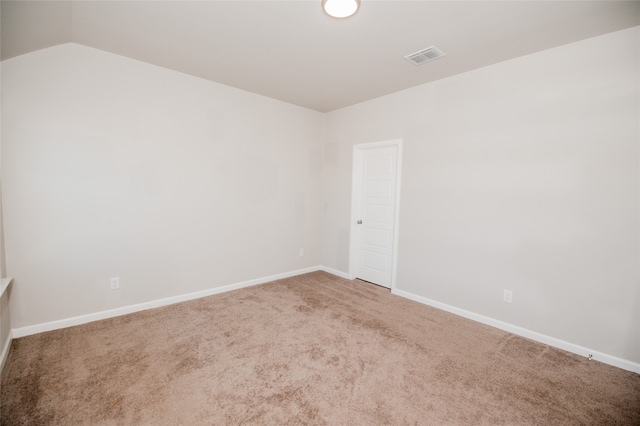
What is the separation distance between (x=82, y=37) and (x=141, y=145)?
1.03m

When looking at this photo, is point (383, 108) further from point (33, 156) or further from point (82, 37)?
point (33, 156)

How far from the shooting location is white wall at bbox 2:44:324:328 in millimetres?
2502

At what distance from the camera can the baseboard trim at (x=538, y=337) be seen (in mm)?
2279

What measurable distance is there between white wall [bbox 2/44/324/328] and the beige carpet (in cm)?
52

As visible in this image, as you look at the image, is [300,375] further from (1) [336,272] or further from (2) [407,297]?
(1) [336,272]

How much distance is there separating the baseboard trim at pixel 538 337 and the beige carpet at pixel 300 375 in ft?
0.28

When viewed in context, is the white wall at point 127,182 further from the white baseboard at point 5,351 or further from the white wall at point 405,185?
the white baseboard at point 5,351

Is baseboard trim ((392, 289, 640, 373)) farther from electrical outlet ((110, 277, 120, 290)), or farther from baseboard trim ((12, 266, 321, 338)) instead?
electrical outlet ((110, 277, 120, 290))

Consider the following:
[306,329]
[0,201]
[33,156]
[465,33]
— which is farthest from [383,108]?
[0,201]

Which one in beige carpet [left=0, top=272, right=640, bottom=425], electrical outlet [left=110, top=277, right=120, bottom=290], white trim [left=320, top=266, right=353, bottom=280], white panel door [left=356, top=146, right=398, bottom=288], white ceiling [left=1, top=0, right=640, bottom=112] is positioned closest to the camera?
beige carpet [left=0, top=272, right=640, bottom=425]

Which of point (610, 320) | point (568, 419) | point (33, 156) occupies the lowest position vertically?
point (568, 419)

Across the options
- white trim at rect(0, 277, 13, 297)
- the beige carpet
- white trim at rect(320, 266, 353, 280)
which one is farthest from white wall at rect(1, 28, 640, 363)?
white trim at rect(320, 266, 353, 280)

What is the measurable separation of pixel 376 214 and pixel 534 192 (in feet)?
6.45

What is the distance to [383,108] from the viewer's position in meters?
3.93
